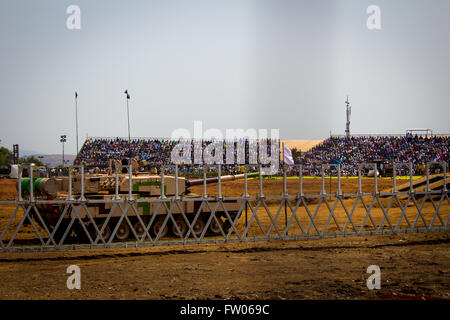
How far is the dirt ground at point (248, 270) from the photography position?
8.49 m

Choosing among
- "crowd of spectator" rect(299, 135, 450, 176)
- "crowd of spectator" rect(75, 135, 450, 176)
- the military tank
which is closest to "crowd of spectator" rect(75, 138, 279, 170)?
"crowd of spectator" rect(75, 135, 450, 176)

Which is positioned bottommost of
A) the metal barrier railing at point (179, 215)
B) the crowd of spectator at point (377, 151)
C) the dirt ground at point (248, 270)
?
the dirt ground at point (248, 270)

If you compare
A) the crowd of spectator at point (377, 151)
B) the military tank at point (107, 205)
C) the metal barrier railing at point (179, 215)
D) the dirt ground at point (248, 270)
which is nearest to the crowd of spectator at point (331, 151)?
the crowd of spectator at point (377, 151)

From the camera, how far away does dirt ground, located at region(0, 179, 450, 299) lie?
8492mm

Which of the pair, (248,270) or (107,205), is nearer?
(248,270)

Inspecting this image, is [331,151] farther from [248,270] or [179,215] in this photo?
[248,270]

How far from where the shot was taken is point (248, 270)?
1014 cm

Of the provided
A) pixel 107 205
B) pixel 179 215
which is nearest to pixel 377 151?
pixel 179 215

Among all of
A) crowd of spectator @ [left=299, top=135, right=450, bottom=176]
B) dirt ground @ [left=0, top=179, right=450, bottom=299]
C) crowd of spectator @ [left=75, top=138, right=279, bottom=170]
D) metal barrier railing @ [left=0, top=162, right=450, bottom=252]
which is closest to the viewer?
dirt ground @ [left=0, top=179, right=450, bottom=299]

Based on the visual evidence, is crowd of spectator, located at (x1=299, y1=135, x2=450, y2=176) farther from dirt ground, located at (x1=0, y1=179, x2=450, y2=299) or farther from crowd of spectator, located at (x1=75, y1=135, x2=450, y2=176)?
dirt ground, located at (x1=0, y1=179, x2=450, y2=299)

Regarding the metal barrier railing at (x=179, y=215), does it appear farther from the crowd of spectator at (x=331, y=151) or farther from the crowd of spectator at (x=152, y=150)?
the crowd of spectator at (x=331, y=151)

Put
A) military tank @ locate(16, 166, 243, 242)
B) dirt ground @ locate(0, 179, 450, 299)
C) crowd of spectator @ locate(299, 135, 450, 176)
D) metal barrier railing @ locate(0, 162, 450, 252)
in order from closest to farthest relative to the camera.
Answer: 1. dirt ground @ locate(0, 179, 450, 299)
2. metal barrier railing @ locate(0, 162, 450, 252)
3. military tank @ locate(16, 166, 243, 242)
4. crowd of spectator @ locate(299, 135, 450, 176)

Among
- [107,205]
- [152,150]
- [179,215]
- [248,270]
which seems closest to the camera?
[248,270]
